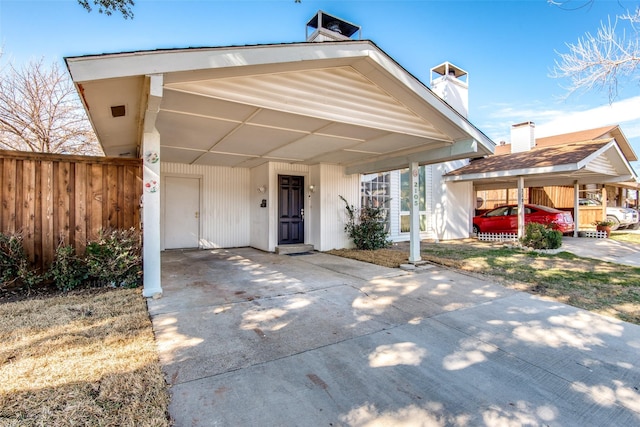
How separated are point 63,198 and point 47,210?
253mm

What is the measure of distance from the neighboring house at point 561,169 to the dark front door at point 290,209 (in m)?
5.85

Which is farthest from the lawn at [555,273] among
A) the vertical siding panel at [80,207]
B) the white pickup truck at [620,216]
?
the white pickup truck at [620,216]

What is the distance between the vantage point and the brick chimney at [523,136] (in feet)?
44.9

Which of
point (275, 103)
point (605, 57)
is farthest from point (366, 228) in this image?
point (605, 57)

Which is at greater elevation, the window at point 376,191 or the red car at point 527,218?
the window at point 376,191

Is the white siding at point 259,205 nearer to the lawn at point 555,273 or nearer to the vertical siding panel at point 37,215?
the lawn at point 555,273

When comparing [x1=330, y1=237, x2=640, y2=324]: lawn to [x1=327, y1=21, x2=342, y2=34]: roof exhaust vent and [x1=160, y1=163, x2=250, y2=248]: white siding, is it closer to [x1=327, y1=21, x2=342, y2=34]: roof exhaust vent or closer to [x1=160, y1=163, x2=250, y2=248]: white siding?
[x1=160, y1=163, x2=250, y2=248]: white siding

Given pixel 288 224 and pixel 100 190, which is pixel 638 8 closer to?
pixel 288 224

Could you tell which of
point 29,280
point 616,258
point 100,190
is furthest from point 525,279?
point 29,280

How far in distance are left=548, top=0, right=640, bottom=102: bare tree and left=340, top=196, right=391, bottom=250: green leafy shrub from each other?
5079 mm

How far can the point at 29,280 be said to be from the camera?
13.7ft

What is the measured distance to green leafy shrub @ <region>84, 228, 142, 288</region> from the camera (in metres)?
4.46

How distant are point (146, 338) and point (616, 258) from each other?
9.94 meters

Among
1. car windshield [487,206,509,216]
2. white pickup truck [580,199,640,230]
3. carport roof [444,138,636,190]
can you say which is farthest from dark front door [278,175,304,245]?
white pickup truck [580,199,640,230]
